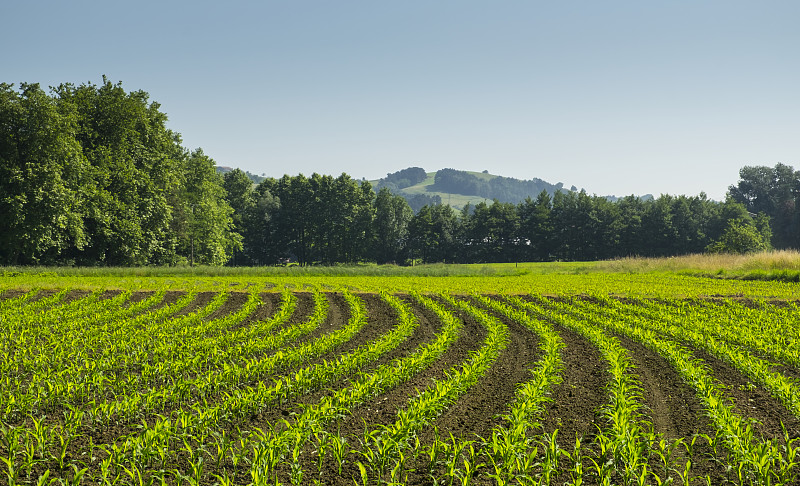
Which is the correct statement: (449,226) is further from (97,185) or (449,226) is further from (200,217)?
(97,185)

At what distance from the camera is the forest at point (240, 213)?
37469mm

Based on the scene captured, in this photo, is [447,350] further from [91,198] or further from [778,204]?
[778,204]

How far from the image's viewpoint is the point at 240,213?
8456 cm

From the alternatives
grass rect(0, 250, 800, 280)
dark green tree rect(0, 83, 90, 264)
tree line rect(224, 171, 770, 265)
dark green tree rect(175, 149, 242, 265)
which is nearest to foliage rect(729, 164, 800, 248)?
tree line rect(224, 171, 770, 265)

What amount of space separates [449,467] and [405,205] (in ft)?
300

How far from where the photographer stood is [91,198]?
136 ft

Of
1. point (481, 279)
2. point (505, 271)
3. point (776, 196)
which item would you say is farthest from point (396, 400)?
point (776, 196)

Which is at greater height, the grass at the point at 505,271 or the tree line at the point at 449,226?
the tree line at the point at 449,226

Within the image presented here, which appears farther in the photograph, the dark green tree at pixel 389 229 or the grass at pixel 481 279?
the dark green tree at pixel 389 229

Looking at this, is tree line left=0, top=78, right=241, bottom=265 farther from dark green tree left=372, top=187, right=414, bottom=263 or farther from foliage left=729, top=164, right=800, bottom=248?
foliage left=729, top=164, right=800, bottom=248

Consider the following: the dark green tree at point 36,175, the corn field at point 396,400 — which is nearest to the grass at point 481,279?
the dark green tree at point 36,175

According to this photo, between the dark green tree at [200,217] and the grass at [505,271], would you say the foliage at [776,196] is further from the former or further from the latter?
the dark green tree at [200,217]

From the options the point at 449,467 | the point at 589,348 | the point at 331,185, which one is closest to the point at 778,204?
the point at 331,185

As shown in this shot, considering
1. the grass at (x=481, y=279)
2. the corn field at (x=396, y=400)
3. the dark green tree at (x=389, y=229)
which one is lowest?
the corn field at (x=396, y=400)
